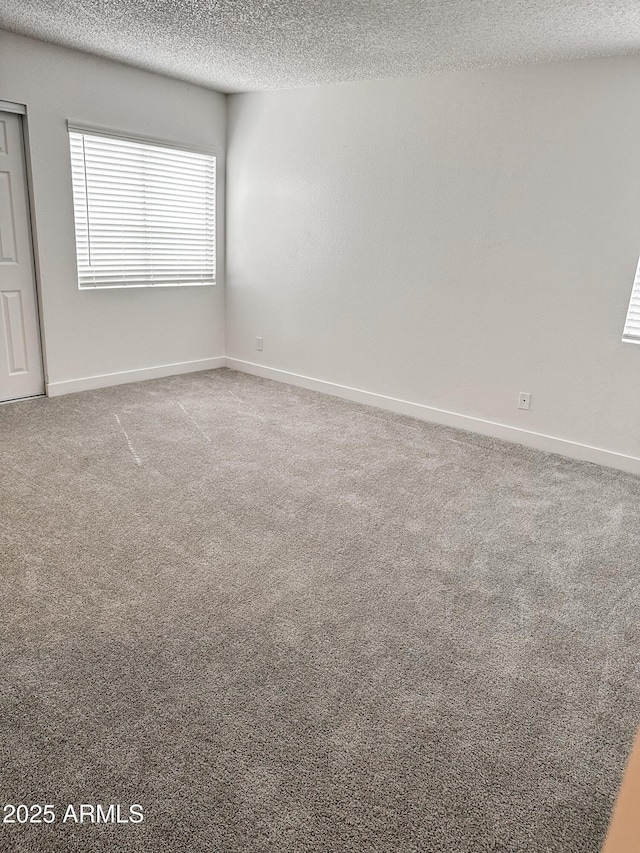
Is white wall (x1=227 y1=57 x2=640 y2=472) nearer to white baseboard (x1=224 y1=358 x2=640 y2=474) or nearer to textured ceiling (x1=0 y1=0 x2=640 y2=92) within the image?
white baseboard (x1=224 y1=358 x2=640 y2=474)

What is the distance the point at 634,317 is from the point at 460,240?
128 centimetres

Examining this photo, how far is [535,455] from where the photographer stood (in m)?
3.97

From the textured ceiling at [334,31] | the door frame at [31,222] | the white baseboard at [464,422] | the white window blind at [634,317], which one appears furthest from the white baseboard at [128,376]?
the white window blind at [634,317]

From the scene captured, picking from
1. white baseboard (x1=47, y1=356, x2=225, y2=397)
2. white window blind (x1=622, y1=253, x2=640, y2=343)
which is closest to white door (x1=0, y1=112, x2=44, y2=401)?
white baseboard (x1=47, y1=356, x2=225, y2=397)

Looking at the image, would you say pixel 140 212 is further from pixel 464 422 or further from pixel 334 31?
pixel 464 422

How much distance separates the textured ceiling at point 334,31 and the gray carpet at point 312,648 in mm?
2423

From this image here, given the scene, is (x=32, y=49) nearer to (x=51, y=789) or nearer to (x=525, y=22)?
(x=525, y=22)

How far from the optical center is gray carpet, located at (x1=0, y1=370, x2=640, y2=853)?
57.6 inches

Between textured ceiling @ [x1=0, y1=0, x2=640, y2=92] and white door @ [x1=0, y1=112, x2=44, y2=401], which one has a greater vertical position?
textured ceiling @ [x1=0, y1=0, x2=640, y2=92]

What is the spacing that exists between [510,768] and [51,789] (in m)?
1.21

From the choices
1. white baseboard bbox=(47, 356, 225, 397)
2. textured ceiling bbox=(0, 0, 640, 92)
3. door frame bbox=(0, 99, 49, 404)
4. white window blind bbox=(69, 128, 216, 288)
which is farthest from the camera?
white baseboard bbox=(47, 356, 225, 397)

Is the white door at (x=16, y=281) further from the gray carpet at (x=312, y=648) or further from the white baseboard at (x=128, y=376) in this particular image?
the gray carpet at (x=312, y=648)

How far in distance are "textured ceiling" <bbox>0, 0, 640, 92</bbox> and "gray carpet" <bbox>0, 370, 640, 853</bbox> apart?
7.95ft

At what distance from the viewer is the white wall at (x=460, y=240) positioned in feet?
11.8
